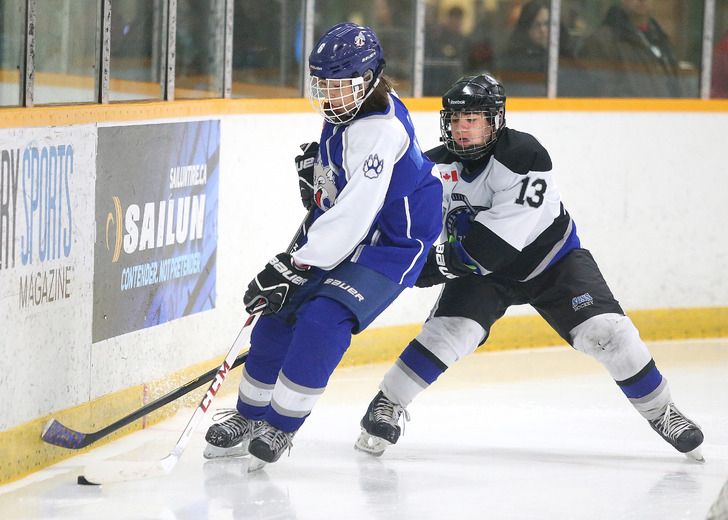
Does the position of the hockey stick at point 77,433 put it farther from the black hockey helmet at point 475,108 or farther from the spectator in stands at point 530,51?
the spectator in stands at point 530,51

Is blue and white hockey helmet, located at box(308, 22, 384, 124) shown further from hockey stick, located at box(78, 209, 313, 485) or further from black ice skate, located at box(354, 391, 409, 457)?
black ice skate, located at box(354, 391, 409, 457)

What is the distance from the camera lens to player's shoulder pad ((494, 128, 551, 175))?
3.64 meters

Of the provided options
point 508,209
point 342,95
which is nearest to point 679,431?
point 508,209

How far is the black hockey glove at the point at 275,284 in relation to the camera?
11.0ft

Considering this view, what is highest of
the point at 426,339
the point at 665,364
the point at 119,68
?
the point at 119,68

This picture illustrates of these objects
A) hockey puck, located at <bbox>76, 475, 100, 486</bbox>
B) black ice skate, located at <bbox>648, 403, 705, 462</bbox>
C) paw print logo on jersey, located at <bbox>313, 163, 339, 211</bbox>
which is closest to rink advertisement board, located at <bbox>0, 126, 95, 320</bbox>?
hockey puck, located at <bbox>76, 475, 100, 486</bbox>

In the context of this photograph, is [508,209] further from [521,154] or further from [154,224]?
[154,224]

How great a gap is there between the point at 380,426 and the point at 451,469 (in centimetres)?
23

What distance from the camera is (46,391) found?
11.5ft

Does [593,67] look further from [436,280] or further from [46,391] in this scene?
[46,391]

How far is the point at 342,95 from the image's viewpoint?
3.35 metres

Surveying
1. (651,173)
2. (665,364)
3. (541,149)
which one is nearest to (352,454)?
(541,149)

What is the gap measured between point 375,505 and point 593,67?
3.26 m

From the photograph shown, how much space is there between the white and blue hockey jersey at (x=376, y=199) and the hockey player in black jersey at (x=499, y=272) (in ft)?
0.63
